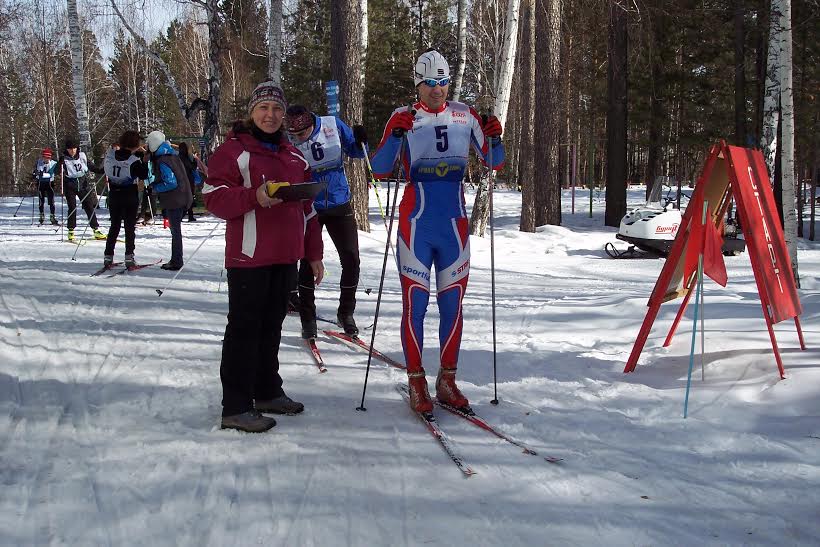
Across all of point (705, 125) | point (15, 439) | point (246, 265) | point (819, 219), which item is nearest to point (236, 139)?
point (246, 265)

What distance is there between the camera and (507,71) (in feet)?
42.5

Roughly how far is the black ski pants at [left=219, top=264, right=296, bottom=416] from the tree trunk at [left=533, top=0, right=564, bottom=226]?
14.2 metres

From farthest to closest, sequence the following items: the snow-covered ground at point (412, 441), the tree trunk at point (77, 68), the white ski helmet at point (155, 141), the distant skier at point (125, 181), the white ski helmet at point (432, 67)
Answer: the tree trunk at point (77, 68), the white ski helmet at point (155, 141), the distant skier at point (125, 181), the white ski helmet at point (432, 67), the snow-covered ground at point (412, 441)

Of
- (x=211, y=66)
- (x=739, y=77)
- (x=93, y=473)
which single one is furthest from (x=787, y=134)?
(x=739, y=77)

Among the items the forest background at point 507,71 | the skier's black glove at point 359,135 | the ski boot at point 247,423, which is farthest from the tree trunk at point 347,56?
the ski boot at point 247,423

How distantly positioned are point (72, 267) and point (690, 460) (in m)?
8.74

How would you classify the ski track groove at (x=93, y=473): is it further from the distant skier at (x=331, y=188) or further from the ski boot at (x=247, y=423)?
the distant skier at (x=331, y=188)

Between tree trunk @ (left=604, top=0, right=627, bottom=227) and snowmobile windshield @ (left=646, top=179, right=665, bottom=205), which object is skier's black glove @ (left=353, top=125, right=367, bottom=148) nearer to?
snowmobile windshield @ (left=646, top=179, right=665, bottom=205)

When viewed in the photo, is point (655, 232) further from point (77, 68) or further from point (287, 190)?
point (77, 68)

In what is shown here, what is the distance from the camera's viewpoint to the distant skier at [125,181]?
9.05 metres

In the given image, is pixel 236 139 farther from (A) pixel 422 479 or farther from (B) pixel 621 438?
(B) pixel 621 438

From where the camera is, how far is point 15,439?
3.69m

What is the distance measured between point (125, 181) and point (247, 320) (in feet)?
20.4

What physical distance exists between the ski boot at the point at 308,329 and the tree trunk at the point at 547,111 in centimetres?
1239
